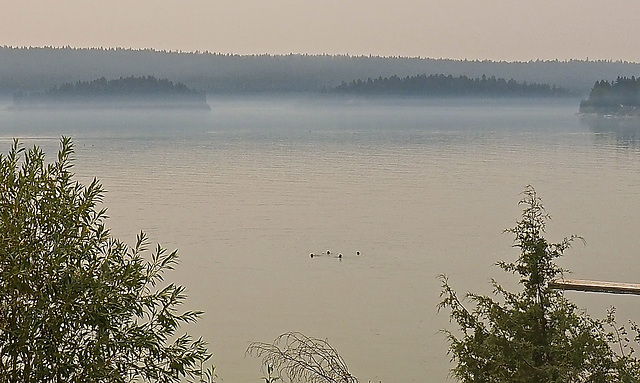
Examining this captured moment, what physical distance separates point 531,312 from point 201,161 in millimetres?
42356

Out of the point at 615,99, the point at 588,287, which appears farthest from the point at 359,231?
the point at 615,99

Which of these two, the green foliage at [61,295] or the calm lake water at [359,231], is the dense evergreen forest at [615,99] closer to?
the calm lake water at [359,231]

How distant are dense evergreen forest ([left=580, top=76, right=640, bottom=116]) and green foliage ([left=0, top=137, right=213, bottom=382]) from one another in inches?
4275

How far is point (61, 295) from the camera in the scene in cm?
487

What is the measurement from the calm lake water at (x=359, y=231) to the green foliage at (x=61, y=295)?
7.46m

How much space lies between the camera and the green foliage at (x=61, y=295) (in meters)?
4.79

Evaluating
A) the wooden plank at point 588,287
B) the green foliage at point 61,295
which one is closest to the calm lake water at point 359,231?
the wooden plank at point 588,287

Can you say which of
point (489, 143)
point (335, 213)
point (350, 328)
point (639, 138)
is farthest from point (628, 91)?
point (350, 328)

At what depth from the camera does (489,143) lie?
62.1 m

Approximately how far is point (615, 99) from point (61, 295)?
120602 millimetres

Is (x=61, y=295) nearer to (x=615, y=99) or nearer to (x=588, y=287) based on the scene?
(x=588, y=287)

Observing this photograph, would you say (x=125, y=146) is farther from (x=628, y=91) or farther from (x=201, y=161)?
(x=628, y=91)

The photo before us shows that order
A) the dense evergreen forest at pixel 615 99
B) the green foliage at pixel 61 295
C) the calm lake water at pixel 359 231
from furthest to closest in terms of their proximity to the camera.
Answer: the dense evergreen forest at pixel 615 99, the calm lake water at pixel 359 231, the green foliage at pixel 61 295

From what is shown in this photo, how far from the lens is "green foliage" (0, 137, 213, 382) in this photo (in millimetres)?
4793
